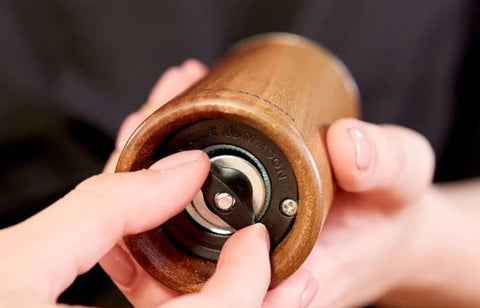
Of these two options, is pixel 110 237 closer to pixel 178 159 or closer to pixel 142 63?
pixel 178 159

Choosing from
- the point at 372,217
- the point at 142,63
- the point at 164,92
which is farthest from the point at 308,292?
the point at 142,63

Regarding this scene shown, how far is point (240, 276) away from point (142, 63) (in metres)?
0.71

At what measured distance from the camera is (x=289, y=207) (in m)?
0.62

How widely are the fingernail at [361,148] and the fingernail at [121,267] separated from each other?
0.77ft

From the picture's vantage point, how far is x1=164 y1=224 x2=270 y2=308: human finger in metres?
0.53

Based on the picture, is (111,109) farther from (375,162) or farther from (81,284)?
(375,162)

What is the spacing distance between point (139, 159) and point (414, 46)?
742 mm

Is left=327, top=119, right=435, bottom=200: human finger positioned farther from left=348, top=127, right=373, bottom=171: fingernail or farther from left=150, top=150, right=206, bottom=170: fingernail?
left=150, top=150, right=206, bottom=170: fingernail

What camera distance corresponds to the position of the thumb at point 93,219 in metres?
0.53

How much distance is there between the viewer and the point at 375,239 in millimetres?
909

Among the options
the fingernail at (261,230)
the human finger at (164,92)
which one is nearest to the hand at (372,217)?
the fingernail at (261,230)

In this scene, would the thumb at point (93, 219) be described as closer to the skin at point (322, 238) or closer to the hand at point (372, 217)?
the skin at point (322, 238)

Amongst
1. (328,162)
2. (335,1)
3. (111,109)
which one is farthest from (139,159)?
(335,1)

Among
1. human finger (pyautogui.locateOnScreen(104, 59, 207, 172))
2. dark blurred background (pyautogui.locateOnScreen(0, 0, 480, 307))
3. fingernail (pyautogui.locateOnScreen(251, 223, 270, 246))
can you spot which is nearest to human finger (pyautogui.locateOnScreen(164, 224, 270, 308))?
fingernail (pyautogui.locateOnScreen(251, 223, 270, 246))
